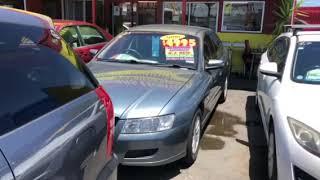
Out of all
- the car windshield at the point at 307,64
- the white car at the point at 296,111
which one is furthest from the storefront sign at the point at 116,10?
the car windshield at the point at 307,64

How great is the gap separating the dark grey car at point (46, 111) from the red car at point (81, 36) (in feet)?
15.5

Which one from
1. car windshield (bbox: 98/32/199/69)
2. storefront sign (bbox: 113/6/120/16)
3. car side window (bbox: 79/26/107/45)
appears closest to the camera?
car windshield (bbox: 98/32/199/69)

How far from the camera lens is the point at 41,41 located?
221cm

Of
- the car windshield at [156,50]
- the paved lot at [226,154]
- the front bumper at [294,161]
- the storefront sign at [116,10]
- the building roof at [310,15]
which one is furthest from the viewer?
the storefront sign at [116,10]

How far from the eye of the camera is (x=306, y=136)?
303cm

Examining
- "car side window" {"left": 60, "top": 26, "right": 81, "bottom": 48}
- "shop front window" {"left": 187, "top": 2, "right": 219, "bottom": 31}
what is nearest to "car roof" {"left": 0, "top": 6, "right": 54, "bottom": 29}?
"car side window" {"left": 60, "top": 26, "right": 81, "bottom": 48}

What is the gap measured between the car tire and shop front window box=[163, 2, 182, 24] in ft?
26.2

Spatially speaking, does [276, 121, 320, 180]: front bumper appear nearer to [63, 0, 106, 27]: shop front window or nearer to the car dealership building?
the car dealership building

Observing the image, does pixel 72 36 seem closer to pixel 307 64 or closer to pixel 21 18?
pixel 307 64

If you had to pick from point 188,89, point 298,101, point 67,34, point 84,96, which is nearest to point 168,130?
point 188,89

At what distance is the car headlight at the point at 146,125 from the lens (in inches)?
146

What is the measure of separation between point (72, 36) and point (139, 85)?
3703mm

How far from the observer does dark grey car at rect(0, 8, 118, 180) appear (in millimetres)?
1623

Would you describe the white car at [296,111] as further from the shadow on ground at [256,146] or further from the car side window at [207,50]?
the car side window at [207,50]
